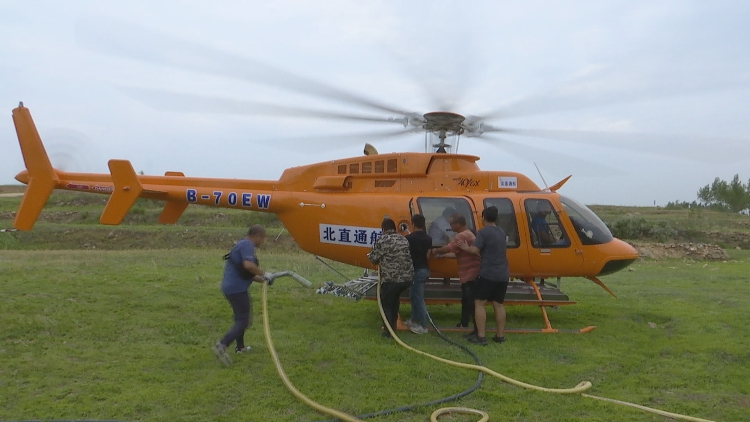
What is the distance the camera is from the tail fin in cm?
975

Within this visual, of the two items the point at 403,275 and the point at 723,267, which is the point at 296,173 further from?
the point at 723,267

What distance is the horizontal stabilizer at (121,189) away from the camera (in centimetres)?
919

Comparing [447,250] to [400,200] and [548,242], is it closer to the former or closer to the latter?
[400,200]

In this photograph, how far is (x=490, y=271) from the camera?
275 inches

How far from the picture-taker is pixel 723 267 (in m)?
17.6

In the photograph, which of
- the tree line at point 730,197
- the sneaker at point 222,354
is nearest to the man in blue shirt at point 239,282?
the sneaker at point 222,354

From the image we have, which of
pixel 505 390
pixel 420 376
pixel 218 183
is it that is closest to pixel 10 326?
pixel 218 183

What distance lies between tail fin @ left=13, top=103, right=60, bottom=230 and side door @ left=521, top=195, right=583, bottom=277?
8543mm

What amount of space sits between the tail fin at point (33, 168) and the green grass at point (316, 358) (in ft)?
4.54

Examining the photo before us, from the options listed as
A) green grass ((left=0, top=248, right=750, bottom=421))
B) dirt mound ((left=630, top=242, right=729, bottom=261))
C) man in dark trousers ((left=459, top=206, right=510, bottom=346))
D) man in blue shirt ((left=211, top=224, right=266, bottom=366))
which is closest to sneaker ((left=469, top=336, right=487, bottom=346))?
man in dark trousers ((left=459, top=206, right=510, bottom=346))

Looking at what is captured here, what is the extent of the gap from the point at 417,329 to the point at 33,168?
7647 millimetres

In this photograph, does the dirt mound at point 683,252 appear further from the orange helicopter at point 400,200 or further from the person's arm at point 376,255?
the person's arm at point 376,255

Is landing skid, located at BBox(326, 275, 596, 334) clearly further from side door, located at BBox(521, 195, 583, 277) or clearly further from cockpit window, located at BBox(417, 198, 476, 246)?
cockpit window, located at BBox(417, 198, 476, 246)

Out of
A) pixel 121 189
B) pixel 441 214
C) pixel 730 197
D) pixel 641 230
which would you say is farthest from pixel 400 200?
pixel 730 197
